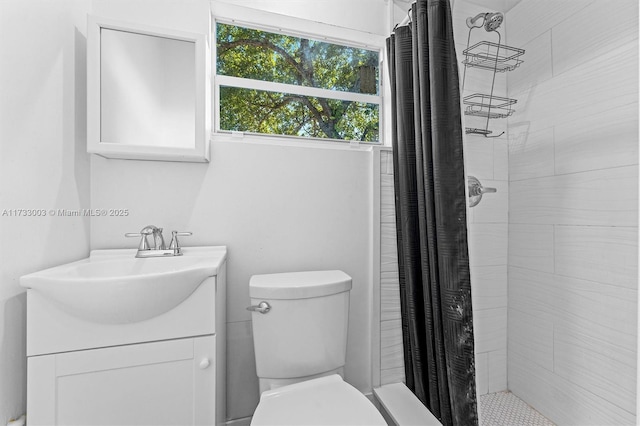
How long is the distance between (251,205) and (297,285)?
46cm

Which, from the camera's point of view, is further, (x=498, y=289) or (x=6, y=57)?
(x=498, y=289)

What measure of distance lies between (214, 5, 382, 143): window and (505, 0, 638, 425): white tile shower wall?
86cm

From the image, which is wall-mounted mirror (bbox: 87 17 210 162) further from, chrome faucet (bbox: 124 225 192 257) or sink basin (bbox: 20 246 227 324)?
sink basin (bbox: 20 246 227 324)

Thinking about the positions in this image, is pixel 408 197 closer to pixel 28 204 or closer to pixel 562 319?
pixel 562 319

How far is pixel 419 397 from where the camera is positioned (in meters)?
1.41

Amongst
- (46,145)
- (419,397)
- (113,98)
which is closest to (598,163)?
(419,397)

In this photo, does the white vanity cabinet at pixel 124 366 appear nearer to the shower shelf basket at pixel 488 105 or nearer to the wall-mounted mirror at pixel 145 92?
the wall-mounted mirror at pixel 145 92

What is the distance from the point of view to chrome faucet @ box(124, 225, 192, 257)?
1.23 m

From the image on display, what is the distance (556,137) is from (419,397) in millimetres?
1444

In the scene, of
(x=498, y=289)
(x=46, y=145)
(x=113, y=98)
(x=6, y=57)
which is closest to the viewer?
(x=6, y=57)

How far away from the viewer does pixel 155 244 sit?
128 cm

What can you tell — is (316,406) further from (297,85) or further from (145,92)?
(297,85)

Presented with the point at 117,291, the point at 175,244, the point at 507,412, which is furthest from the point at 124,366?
the point at 507,412

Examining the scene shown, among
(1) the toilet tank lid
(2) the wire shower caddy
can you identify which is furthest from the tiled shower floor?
(2) the wire shower caddy
